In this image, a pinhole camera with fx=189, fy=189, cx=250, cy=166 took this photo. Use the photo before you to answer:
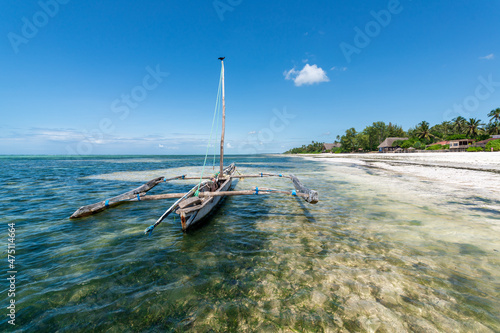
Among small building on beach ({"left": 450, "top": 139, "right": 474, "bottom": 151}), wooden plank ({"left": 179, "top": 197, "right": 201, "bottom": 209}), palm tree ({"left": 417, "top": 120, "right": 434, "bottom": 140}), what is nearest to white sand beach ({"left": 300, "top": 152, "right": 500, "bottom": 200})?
wooden plank ({"left": 179, "top": 197, "right": 201, "bottom": 209})

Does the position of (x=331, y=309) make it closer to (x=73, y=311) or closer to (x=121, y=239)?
(x=73, y=311)

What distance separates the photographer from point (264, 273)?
4.08 metres

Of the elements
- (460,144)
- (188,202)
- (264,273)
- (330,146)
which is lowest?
(264,273)

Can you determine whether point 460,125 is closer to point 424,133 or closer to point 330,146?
point 424,133

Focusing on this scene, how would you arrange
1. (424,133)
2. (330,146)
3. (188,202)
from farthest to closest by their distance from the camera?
(330,146), (424,133), (188,202)

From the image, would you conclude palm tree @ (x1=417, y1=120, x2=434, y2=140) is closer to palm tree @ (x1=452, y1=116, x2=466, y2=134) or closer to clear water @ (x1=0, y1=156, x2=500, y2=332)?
palm tree @ (x1=452, y1=116, x2=466, y2=134)

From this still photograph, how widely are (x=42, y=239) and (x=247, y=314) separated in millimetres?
6895

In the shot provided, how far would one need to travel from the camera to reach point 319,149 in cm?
12544

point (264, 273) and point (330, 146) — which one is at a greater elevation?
point (330, 146)

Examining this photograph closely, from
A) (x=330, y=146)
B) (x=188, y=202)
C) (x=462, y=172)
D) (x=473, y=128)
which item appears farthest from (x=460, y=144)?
(x=188, y=202)

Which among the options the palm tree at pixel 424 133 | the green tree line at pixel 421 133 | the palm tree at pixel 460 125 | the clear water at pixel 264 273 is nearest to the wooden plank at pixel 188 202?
the clear water at pixel 264 273

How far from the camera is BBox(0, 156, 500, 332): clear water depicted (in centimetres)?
295

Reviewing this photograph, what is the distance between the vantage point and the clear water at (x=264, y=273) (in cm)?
295

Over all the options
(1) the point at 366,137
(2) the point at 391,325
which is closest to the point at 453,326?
(2) the point at 391,325
